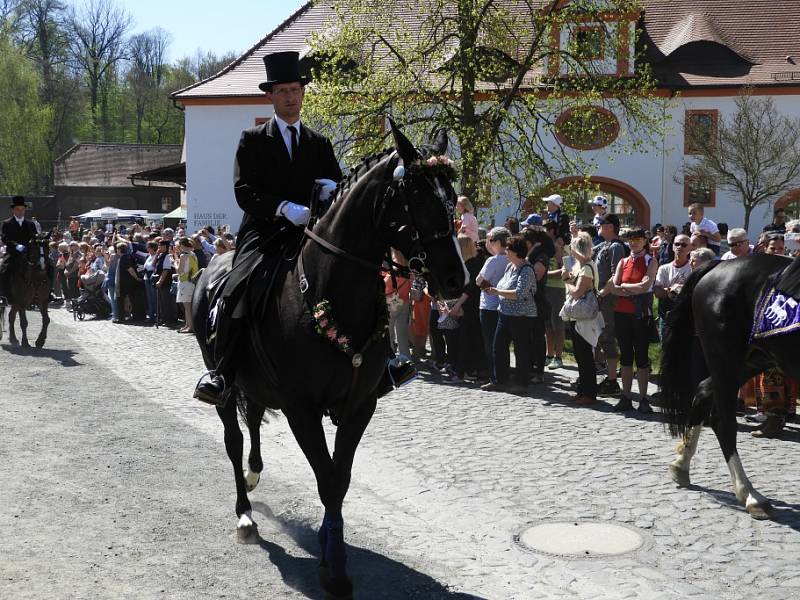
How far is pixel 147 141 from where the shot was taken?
77.4 m

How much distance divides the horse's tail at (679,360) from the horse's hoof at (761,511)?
3.53 ft

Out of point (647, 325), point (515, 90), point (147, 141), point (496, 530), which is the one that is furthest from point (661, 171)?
point (147, 141)

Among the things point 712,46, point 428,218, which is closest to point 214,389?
point 428,218

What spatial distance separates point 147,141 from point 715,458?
247 feet

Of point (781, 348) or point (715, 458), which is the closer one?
point (781, 348)

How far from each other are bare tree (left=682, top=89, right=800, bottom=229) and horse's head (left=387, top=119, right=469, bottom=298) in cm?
3018

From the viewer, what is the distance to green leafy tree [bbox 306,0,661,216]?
22.0m

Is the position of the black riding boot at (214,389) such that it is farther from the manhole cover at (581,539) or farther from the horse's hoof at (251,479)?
the manhole cover at (581,539)

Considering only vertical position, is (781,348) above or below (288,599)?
above

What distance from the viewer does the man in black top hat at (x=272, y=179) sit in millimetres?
5430

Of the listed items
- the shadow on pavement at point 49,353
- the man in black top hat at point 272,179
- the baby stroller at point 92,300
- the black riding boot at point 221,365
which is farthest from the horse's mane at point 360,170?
the baby stroller at point 92,300

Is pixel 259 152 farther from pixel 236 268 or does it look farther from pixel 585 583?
pixel 585 583

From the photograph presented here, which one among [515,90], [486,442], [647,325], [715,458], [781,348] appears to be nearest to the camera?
[781,348]

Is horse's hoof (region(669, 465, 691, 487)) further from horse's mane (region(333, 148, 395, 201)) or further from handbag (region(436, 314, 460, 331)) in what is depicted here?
handbag (region(436, 314, 460, 331))
